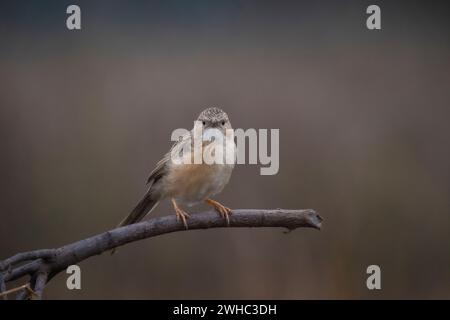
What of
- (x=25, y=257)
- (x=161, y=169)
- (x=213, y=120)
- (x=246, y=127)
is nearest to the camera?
(x=25, y=257)

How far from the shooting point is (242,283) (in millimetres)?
3244

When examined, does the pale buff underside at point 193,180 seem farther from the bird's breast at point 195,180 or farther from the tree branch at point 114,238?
the tree branch at point 114,238

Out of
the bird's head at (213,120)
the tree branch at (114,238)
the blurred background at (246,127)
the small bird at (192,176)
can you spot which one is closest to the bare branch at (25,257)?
the tree branch at (114,238)

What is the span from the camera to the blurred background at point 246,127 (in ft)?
10.4

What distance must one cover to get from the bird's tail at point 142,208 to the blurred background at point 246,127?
686 mm

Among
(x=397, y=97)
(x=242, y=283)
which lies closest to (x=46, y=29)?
(x=242, y=283)

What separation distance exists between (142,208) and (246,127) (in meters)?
0.95

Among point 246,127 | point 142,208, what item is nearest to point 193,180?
point 142,208

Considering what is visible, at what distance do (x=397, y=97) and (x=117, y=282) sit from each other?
191 centimetres

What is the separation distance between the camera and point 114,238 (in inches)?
76.2

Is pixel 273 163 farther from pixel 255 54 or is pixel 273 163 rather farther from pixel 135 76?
pixel 135 76

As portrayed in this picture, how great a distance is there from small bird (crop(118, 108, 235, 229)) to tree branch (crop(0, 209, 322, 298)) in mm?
88

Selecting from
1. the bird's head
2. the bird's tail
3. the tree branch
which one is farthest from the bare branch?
the bird's head

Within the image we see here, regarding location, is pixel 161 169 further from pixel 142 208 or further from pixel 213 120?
pixel 213 120
